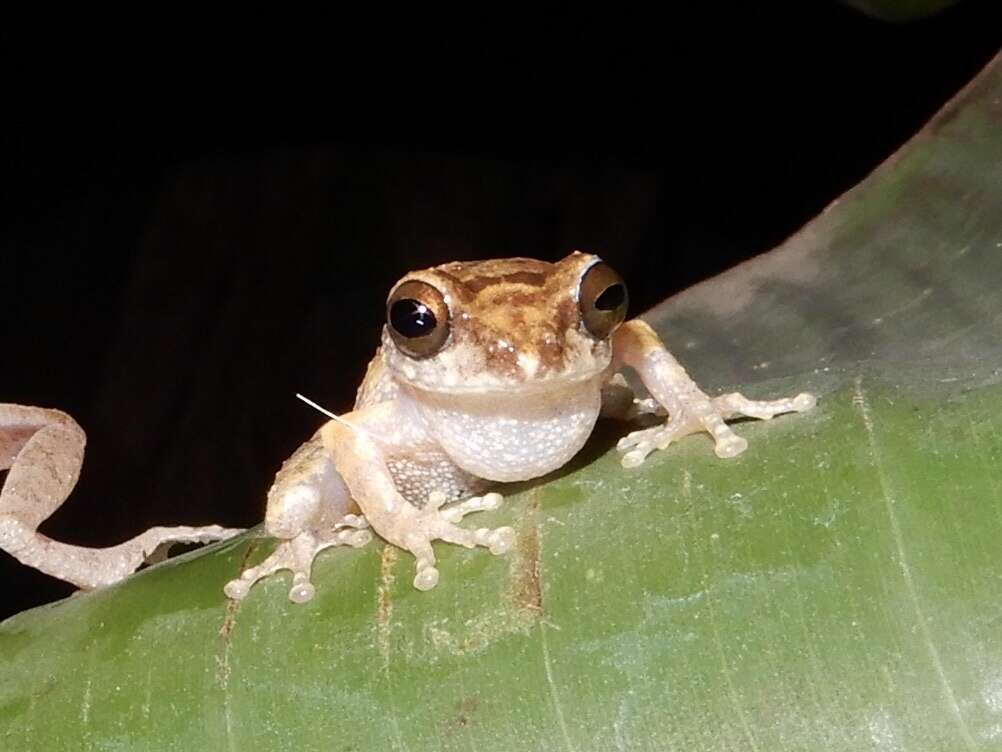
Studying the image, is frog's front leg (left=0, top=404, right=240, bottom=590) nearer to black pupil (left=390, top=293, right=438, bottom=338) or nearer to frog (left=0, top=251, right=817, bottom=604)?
frog (left=0, top=251, right=817, bottom=604)

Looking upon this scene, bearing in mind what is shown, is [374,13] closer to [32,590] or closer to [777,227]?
[777,227]

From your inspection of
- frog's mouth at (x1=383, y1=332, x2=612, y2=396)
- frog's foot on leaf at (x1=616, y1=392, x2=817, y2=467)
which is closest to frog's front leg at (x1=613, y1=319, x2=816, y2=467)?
frog's foot on leaf at (x1=616, y1=392, x2=817, y2=467)

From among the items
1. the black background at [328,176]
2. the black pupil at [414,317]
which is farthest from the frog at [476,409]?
the black background at [328,176]

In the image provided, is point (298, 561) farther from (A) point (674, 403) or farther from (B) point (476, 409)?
(A) point (674, 403)

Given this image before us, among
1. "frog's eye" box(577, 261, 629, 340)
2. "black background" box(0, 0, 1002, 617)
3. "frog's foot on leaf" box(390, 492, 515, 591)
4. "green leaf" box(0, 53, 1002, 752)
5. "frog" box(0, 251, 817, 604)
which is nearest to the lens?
"green leaf" box(0, 53, 1002, 752)

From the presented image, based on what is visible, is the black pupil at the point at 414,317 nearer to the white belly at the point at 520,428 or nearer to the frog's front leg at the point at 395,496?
the white belly at the point at 520,428

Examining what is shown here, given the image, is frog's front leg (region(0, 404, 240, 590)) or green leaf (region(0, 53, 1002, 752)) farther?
frog's front leg (region(0, 404, 240, 590))
